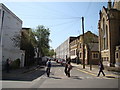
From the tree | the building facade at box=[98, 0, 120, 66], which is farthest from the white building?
the tree

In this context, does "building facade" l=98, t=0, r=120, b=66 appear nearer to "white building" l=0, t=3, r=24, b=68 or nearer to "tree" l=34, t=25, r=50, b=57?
"white building" l=0, t=3, r=24, b=68

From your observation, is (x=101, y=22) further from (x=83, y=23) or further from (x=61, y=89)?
(x=61, y=89)

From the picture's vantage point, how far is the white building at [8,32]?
81.8 ft

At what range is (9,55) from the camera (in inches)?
1133

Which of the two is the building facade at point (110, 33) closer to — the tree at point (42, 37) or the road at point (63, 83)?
the tree at point (42, 37)

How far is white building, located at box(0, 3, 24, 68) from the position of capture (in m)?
24.9

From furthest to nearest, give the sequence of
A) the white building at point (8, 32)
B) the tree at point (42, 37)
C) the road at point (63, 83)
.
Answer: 1. the tree at point (42, 37)
2. the white building at point (8, 32)
3. the road at point (63, 83)

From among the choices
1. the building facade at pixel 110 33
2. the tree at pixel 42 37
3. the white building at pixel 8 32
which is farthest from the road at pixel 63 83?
the tree at pixel 42 37

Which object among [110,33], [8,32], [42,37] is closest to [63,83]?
[8,32]

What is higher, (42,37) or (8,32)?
(42,37)

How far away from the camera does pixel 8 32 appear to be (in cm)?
2845

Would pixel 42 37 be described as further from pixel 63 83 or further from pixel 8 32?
pixel 63 83

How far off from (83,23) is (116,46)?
1178 cm

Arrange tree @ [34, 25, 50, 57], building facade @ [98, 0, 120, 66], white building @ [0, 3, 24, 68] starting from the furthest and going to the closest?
tree @ [34, 25, 50, 57] < building facade @ [98, 0, 120, 66] < white building @ [0, 3, 24, 68]
